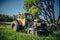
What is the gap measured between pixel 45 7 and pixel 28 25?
0.30m

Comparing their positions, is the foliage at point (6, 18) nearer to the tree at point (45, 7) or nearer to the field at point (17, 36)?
the field at point (17, 36)

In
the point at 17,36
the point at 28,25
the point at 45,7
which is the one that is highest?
the point at 45,7

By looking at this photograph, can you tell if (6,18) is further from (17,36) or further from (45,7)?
(45,7)

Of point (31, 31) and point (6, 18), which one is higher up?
point (6, 18)

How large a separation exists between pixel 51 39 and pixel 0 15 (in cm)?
65

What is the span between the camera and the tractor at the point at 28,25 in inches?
115

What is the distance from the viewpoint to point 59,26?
2988 mm

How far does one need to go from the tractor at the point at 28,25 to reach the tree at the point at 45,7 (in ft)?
0.32


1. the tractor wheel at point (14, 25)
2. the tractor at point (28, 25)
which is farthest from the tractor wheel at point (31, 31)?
the tractor wheel at point (14, 25)

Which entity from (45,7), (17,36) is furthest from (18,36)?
(45,7)

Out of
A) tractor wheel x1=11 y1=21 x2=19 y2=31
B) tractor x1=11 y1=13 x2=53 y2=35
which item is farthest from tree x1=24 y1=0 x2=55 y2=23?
tractor wheel x1=11 y1=21 x2=19 y2=31

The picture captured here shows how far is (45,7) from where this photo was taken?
118 inches

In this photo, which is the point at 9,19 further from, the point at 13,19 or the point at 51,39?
the point at 51,39

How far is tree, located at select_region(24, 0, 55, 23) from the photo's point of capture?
298cm
